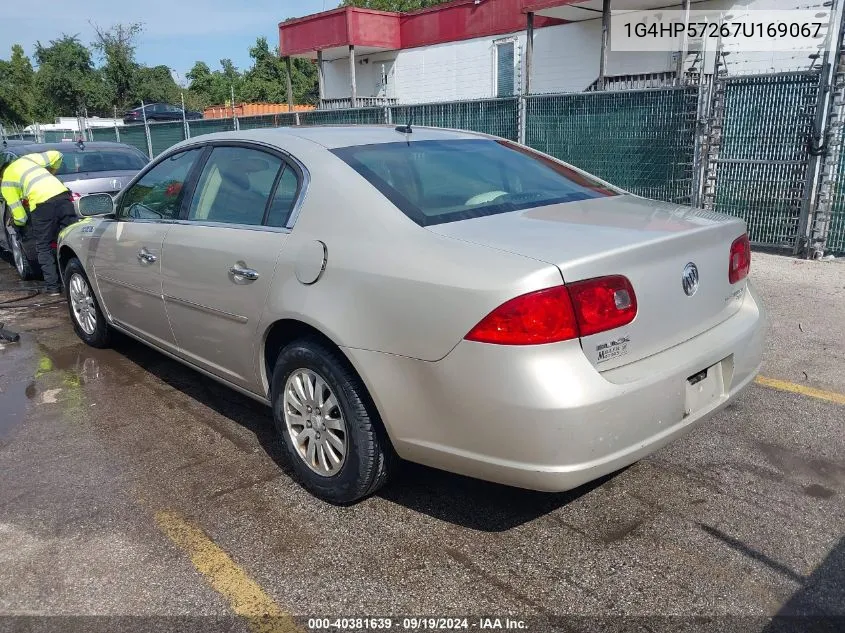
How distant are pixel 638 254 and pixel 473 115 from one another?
29.7 ft

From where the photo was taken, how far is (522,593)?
2.51m

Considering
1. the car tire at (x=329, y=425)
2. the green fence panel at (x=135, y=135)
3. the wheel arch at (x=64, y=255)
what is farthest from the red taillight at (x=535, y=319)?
the green fence panel at (x=135, y=135)

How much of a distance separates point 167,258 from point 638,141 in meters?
7.08

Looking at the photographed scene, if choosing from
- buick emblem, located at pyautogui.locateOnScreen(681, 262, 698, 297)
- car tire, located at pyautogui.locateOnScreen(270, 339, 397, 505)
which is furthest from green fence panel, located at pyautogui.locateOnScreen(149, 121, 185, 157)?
buick emblem, located at pyautogui.locateOnScreen(681, 262, 698, 297)

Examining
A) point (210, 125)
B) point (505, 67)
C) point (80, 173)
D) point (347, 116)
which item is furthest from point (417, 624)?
point (505, 67)

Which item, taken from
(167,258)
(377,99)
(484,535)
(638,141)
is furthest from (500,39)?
(484,535)

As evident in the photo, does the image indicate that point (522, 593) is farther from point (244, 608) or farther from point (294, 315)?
point (294, 315)

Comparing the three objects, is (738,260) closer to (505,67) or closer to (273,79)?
(505,67)

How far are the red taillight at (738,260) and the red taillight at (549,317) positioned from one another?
96 centimetres

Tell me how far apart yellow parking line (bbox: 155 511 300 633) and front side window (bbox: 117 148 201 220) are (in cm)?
182

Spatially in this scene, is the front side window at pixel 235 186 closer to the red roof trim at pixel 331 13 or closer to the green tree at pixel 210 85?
the red roof trim at pixel 331 13

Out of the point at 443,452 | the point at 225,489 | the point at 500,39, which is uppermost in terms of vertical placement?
the point at 500,39

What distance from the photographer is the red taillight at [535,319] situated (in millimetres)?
→ 2312

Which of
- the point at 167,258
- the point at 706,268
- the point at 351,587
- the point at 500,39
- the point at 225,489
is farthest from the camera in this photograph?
the point at 500,39
